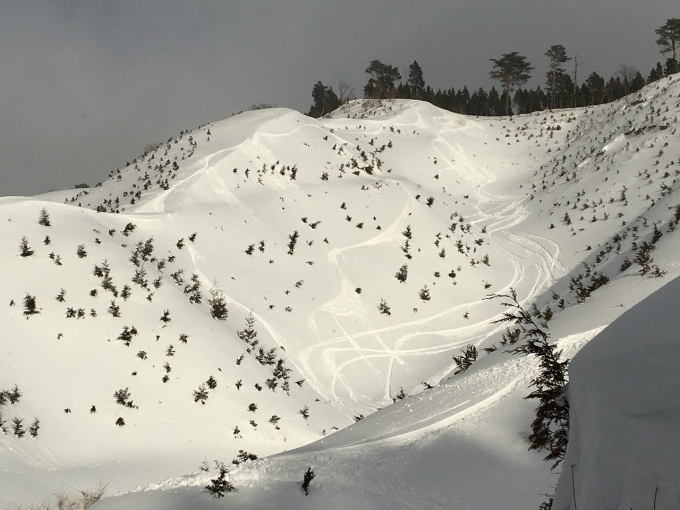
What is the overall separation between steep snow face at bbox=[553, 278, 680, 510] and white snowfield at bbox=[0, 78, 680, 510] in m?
0.02

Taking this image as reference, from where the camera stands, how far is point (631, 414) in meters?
2.27

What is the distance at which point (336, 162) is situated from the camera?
84.0ft

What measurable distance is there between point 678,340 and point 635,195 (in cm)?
2478

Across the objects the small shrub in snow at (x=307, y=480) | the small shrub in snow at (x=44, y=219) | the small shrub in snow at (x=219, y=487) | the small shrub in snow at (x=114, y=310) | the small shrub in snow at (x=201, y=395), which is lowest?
the small shrub in snow at (x=307, y=480)

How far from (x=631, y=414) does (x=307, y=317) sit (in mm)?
13566

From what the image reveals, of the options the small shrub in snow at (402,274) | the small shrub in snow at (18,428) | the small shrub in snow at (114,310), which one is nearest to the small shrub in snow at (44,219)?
the small shrub in snow at (114,310)

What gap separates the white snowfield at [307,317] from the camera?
5926 mm

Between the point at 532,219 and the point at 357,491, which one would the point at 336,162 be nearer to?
the point at 532,219

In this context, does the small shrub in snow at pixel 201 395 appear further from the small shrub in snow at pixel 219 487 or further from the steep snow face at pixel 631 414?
the steep snow face at pixel 631 414

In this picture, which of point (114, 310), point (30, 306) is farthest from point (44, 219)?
point (114, 310)

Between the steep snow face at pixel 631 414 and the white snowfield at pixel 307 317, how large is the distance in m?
0.02

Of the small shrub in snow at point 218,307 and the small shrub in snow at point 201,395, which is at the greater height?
the small shrub in snow at point 218,307

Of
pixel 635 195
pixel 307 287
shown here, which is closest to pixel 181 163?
pixel 307 287

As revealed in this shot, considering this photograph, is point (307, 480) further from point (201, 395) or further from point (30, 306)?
point (30, 306)
